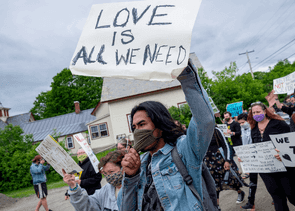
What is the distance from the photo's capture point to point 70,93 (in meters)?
43.1

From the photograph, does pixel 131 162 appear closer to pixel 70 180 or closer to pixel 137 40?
pixel 137 40

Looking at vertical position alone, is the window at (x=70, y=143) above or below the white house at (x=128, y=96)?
below

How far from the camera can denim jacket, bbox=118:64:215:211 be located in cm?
132

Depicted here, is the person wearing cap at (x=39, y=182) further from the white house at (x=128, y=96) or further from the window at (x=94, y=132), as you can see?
the window at (x=94, y=132)

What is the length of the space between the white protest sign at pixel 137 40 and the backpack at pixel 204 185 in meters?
0.66

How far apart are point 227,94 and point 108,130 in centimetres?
1474

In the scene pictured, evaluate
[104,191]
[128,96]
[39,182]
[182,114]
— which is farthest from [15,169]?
[104,191]

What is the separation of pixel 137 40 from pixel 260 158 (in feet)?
11.5

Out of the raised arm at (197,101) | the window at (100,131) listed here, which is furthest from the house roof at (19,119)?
the raised arm at (197,101)

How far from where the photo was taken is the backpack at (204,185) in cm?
145

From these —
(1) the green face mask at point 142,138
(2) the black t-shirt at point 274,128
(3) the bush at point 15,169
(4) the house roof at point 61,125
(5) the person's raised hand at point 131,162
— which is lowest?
(3) the bush at point 15,169

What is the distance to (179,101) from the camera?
70.6ft

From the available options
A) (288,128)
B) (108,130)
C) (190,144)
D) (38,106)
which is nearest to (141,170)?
(190,144)

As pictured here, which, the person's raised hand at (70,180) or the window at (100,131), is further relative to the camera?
the window at (100,131)
